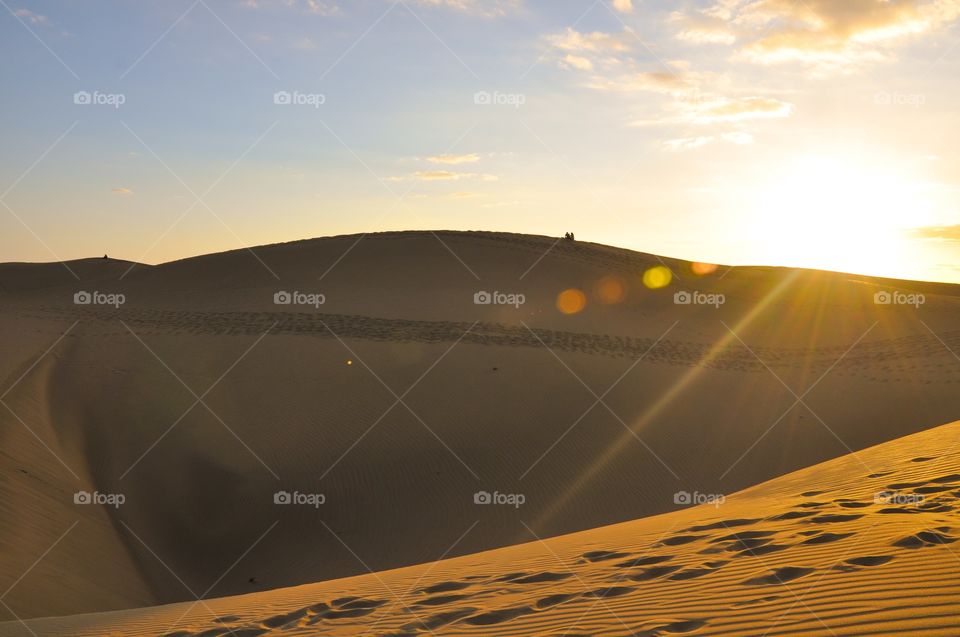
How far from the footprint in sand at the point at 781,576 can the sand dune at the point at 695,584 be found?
1 centimetres

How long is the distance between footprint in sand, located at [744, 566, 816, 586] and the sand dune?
0.01m

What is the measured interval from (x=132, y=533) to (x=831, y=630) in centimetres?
1072

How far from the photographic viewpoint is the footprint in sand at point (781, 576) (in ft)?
15.7

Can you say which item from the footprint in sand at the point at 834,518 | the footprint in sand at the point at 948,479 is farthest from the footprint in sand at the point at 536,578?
the footprint in sand at the point at 948,479

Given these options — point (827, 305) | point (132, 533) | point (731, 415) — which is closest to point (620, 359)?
point (731, 415)

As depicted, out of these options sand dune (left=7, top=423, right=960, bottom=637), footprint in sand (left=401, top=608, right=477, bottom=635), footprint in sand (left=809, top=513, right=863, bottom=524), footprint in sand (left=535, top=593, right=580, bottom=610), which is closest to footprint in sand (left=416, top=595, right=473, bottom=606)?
sand dune (left=7, top=423, right=960, bottom=637)

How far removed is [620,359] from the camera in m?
21.3

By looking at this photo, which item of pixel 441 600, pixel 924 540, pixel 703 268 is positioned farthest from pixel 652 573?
pixel 703 268

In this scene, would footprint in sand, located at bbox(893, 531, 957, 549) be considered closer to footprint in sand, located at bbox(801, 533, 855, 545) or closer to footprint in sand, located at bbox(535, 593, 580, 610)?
footprint in sand, located at bbox(801, 533, 855, 545)

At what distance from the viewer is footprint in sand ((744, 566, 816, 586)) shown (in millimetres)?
4797

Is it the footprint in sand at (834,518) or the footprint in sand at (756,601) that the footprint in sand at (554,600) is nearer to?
the footprint in sand at (756,601)

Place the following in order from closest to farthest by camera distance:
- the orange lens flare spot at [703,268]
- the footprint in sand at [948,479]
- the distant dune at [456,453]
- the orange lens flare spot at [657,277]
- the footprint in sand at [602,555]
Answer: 1. the distant dune at [456,453]
2. the footprint in sand at [602,555]
3. the footprint in sand at [948,479]
4. the orange lens flare spot at [657,277]
5. the orange lens flare spot at [703,268]

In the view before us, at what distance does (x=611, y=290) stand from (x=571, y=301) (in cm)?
346

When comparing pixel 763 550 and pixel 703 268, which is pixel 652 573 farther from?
pixel 703 268
